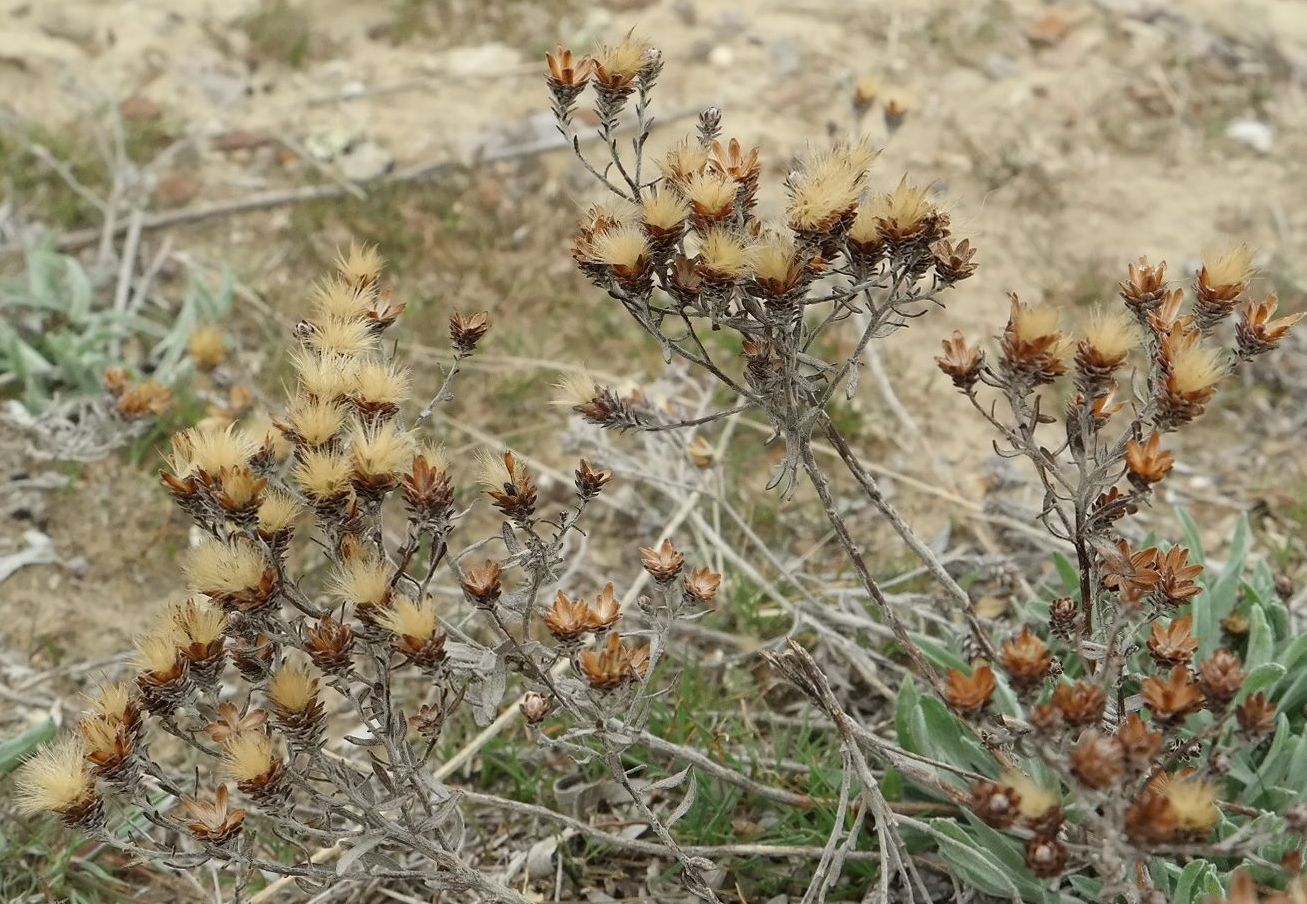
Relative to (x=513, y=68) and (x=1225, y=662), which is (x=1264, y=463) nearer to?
(x=1225, y=662)

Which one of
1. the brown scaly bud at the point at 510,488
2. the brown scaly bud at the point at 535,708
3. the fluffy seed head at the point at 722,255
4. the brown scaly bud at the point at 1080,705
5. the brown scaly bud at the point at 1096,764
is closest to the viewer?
the brown scaly bud at the point at 1096,764

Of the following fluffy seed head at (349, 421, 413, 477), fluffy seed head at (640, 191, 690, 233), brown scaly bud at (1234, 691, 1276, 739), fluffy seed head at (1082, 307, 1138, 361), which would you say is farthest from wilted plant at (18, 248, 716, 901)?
brown scaly bud at (1234, 691, 1276, 739)

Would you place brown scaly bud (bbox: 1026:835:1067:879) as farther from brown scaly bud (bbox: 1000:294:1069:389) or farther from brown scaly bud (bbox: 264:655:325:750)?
brown scaly bud (bbox: 264:655:325:750)

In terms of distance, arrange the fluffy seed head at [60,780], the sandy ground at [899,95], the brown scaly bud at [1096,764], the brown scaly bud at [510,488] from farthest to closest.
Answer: the sandy ground at [899,95] → the brown scaly bud at [510,488] → the fluffy seed head at [60,780] → the brown scaly bud at [1096,764]

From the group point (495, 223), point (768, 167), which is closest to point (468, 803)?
point (495, 223)

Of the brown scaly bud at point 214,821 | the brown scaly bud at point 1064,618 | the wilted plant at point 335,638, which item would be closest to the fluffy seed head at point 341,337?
the wilted plant at point 335,638

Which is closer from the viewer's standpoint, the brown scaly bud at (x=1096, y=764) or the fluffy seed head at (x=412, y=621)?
the brown scaly bud at (x=1096, y=764)

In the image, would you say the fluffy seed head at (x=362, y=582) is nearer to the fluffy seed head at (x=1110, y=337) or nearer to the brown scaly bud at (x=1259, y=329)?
the fluffy seed head at (x=1110, y=337)
